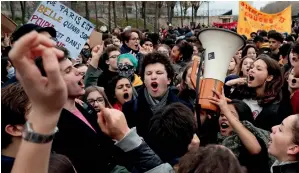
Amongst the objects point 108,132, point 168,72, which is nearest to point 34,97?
point 108,132

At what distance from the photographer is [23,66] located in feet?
3.08

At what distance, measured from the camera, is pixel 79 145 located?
7.31 feet

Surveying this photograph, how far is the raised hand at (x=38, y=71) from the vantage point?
0.92 meters

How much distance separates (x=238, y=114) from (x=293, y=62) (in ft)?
3.67

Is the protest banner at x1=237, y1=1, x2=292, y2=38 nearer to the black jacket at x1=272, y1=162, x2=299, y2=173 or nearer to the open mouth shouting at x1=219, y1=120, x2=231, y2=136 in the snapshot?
the open mouth shouting at x1=219, y1=120, x2=231, y2=136

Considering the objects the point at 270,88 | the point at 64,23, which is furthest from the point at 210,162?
the point at 64,23

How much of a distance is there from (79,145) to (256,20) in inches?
361

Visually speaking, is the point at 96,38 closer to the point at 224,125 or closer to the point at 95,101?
the point at 95,101

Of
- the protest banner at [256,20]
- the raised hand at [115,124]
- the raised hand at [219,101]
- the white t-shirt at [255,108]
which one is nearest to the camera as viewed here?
the raised hand at [115,124]

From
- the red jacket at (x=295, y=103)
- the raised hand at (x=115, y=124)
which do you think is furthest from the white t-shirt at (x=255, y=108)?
the raised hand at (x=115, y=124)

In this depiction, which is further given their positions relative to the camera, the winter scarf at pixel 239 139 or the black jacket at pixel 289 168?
the winter scarf at pixel 239 139

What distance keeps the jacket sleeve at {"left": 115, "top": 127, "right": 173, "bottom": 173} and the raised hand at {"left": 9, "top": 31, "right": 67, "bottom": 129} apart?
69 centimetres

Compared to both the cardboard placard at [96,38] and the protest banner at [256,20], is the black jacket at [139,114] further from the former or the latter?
the protest banner at [256,20]

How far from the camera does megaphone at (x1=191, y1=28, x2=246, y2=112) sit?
2.64 meters
